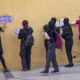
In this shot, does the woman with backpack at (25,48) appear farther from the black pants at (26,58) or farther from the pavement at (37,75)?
the pavement at (37,75)

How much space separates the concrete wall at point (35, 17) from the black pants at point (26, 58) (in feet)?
2.52

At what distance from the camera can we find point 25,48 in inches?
430

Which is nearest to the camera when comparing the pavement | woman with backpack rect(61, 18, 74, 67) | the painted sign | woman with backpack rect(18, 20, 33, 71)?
the pavement

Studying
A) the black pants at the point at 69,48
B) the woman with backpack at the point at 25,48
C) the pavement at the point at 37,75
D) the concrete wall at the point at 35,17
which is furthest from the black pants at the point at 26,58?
the black pants at the point at 69,48

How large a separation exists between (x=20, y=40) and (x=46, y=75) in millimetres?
2260

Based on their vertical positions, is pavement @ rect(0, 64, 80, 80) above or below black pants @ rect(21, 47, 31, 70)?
below

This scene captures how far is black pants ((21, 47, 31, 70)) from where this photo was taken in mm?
10891

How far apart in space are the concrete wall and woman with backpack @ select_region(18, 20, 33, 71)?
0.80m

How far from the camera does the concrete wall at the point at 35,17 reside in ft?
38.1

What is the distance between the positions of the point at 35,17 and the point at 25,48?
4.98ft

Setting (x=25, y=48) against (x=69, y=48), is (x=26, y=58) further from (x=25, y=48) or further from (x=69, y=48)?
(x=69, y=48)

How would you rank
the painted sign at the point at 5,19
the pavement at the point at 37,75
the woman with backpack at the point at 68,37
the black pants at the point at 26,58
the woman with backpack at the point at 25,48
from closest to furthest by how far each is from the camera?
the pavement at the point at 37,75, the woman with backpack at the point at 25,48, the black pants at the point at 26,58, the woman with backpack at the point at 68,37, the painted sign at the point at 5,19

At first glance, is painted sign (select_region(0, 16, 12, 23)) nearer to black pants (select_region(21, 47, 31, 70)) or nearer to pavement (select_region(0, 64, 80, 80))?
→ black pants (select_region(21, 47, 31, 70))

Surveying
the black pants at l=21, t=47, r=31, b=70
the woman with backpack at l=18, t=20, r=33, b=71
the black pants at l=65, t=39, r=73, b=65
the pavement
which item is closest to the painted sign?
the woman with backpack at l=18, t=20, r=33, b=71
